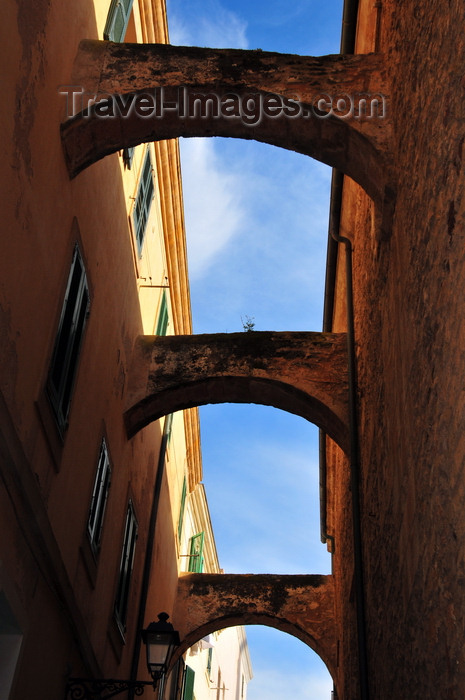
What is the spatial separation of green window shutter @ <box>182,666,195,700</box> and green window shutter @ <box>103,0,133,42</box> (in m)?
11.6

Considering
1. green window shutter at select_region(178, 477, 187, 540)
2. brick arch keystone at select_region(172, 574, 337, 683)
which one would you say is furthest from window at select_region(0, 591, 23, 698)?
green window shutter at select_region(178, 477, 187, 540)

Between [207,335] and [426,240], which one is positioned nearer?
[426,240]

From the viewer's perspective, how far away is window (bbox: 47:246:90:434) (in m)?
6.20

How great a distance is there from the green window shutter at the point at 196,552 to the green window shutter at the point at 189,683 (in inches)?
74.0

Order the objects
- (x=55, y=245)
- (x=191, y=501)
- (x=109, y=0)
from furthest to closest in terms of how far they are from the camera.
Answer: (x=191, y=501)
(x=109, y=0)
(x=55, y=245)

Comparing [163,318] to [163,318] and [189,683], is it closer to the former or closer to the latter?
[163,318]

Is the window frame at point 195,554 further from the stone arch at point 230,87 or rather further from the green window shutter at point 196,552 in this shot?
the stone arch at point 230,87

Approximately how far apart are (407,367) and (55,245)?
2732 millimetres

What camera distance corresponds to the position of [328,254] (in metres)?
10.2

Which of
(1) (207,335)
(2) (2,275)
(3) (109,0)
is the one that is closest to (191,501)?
(1) (207,335)

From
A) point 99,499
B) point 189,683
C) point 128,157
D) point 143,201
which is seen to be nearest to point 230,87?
point 128,157

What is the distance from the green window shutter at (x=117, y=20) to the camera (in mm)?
7535

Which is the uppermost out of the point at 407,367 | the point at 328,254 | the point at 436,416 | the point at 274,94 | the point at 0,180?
the point at 328,254

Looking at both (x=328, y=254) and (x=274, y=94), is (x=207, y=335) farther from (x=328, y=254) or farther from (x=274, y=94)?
(x=274, y=94)
